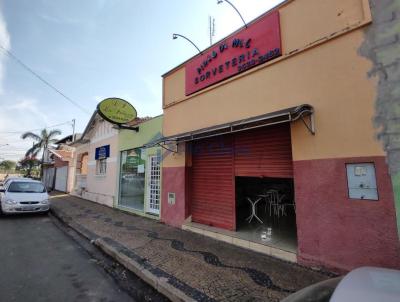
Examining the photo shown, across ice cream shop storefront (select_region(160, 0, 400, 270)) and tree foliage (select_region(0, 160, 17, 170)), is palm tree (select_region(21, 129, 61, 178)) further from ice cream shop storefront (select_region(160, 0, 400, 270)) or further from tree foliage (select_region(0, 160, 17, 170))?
tree foliage (select_region(0, 160, 17, 170))

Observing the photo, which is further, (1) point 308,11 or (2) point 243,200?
(2) point 243,200

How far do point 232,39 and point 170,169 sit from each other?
178 inches

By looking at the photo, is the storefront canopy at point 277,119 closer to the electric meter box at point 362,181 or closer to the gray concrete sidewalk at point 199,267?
the electric meter box at point 362,181

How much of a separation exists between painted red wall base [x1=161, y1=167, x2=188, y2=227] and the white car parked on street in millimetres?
5915

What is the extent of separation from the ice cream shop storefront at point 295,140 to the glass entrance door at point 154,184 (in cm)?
125

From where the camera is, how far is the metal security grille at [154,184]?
29.1ft

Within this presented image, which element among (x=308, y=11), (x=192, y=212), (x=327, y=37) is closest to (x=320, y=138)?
(x=327, y=37)

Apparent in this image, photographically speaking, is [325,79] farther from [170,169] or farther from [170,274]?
[170,169]

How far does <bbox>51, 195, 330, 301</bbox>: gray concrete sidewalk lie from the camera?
357 centimetres

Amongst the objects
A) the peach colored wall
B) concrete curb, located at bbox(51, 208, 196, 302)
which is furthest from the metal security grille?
the peach colored wall

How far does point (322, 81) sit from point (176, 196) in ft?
17.6

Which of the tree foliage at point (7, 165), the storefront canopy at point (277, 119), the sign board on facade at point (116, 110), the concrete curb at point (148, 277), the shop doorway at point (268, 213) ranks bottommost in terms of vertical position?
the concrete curb at point (148, 277)

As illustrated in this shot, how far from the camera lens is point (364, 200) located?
379cm

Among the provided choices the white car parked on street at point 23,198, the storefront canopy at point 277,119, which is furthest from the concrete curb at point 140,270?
the white car parked on street at point 23,198
